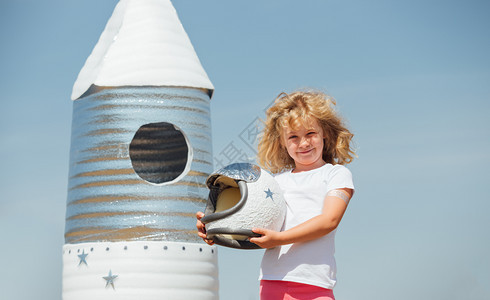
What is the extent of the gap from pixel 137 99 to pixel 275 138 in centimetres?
242

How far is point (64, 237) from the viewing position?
5.26 meters

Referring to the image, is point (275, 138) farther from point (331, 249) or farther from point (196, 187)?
point (196, 187)

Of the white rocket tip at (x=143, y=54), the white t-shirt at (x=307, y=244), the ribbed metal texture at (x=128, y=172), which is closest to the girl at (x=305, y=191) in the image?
the white t-shirt at (x=307, y=244)

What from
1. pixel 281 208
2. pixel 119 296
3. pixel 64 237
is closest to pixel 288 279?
pixel 281 208

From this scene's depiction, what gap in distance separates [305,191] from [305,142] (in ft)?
0.75

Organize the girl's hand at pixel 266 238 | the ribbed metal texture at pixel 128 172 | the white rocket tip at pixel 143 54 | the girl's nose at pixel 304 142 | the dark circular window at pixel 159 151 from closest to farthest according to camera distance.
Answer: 1. the girl's hand at pixel 266 238
2. the girl's nose at pixel 304 142
3. the ribbed metal texture at pixel 128 172
4. the white rocket tip at pixel 143 54
5. the dark circular window at pixel 159 151

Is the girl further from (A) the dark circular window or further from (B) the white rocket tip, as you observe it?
(A) the dark circular window

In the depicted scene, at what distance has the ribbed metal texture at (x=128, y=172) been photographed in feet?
16.1

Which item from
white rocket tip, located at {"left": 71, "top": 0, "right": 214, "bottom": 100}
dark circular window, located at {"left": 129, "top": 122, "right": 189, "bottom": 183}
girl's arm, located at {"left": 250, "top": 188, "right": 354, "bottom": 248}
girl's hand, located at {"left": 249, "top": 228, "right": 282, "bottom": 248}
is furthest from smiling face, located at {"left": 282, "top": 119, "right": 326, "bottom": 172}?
dark circular window, located at {"left": 129, "top": 122, "right": 189, "bottom": 183}

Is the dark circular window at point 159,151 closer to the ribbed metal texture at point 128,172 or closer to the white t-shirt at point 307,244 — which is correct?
the ribbed metal texture at point 128,172

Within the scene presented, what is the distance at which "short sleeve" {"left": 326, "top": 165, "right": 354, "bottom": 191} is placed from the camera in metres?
2.67

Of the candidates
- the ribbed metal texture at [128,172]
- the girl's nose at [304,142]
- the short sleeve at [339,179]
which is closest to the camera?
the short sleeve at [339,179]

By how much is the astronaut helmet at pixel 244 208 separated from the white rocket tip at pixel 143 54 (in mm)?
2571

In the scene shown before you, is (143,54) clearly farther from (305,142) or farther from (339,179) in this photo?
(339,179)
